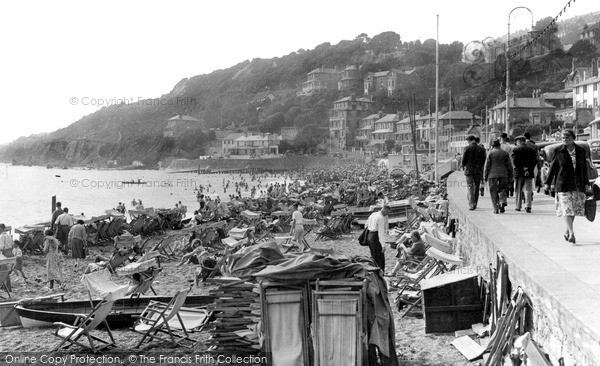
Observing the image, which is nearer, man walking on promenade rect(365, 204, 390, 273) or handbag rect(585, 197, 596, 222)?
handbag rect(585, 197, 596, 222)

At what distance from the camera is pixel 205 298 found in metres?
Result: 9.12

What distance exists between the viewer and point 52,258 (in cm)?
1179

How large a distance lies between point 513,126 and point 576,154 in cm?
5976

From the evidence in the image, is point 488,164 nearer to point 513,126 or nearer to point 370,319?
point 370,319

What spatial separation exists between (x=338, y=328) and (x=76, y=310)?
5135 millimetres

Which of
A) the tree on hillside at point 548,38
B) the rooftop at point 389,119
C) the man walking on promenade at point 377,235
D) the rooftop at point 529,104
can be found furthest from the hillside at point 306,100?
the man walking on promenade at point 377,235

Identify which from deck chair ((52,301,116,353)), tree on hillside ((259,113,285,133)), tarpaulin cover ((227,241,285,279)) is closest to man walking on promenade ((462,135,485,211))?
tarpaulin cover ((227,241,285,279))

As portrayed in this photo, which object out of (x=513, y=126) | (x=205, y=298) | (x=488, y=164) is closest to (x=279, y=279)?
(x=205, y=298)

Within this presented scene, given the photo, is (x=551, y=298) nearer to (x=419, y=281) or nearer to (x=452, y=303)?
(x=452, y=303)

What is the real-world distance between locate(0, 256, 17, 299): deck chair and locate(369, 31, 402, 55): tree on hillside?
174556 mm

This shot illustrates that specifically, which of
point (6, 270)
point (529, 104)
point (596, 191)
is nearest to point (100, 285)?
point (6, 270)

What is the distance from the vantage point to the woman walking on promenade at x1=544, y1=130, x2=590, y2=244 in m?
6.84

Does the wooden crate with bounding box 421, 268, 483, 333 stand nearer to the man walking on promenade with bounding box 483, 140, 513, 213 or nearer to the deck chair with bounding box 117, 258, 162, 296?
the man walking on promenade with bounding box 483, 140, 513, 213

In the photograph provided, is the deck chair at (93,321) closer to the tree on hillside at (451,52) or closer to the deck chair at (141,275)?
the deck chair at (141,275)
